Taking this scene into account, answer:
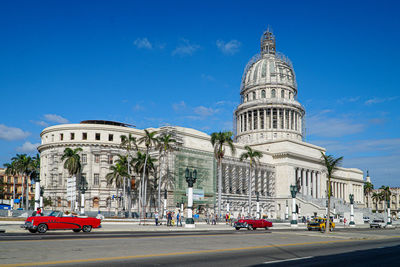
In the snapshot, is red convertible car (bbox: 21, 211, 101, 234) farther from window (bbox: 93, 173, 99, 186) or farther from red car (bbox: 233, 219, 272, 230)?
window (bbox: 93, 173, 99, 186)

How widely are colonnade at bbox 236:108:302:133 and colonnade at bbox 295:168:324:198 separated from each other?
54.5ft

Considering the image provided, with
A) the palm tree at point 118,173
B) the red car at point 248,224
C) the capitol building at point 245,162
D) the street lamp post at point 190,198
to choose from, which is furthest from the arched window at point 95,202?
the red car at point 248,224

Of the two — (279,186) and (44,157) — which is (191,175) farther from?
(279,186)

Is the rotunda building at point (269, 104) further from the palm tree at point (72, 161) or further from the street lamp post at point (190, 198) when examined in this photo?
the street lamp post at point (190, 198)

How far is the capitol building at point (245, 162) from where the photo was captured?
274 ft

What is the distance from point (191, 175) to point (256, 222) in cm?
843

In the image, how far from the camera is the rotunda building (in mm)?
125625

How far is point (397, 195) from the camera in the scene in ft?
588

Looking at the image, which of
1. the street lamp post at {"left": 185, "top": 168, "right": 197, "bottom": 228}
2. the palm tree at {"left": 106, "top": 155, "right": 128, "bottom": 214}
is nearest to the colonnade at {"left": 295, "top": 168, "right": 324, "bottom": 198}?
the palm tree at {"left": 106, "top": 155, "right": 128, "bottom": 214}

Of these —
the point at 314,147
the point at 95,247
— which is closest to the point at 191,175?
the point at 95,247

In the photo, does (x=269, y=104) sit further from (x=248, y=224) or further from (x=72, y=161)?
(x=248, y=224)

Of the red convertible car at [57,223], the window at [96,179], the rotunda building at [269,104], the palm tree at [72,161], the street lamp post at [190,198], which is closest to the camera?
the red convertible car at [57,223]

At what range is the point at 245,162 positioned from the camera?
101188 mm

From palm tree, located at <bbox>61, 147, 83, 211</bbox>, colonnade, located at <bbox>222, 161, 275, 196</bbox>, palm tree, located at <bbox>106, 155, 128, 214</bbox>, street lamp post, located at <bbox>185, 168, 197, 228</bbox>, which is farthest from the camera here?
colonnade, located at <bbox>222, 161, 275, 196</bbox>
